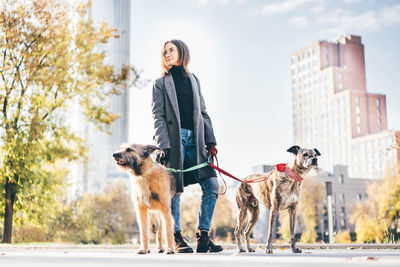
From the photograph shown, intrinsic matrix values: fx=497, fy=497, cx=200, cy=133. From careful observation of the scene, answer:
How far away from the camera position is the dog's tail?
6469 millimetres

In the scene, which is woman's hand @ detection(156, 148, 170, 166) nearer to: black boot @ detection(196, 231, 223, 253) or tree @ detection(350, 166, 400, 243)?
black boot @ detection(196, 231, 223, 253)

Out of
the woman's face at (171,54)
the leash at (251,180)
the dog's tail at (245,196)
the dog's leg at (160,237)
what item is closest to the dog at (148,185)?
the leash at (251,180)

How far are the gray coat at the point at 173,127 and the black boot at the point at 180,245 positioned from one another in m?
0.62

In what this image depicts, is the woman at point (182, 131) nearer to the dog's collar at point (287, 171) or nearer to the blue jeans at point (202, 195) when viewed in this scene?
the blue jeans at point (202, 195)

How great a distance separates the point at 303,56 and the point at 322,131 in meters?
21.8

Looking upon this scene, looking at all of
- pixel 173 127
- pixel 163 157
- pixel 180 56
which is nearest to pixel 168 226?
pixel 163 157

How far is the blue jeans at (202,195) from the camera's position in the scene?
20.4ft

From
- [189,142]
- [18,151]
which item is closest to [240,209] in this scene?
[189,142]

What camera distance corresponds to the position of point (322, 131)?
446 ft

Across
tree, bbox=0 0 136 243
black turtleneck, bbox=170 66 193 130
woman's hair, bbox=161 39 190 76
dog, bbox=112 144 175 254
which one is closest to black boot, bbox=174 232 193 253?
dog, bbox=112 144 175 254

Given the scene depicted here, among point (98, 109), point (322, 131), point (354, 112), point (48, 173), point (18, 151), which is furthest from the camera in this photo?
point (322, 131)

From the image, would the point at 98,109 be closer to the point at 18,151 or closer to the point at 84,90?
the point at 84,90

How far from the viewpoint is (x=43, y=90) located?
1638 cm

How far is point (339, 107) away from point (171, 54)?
419 ft
